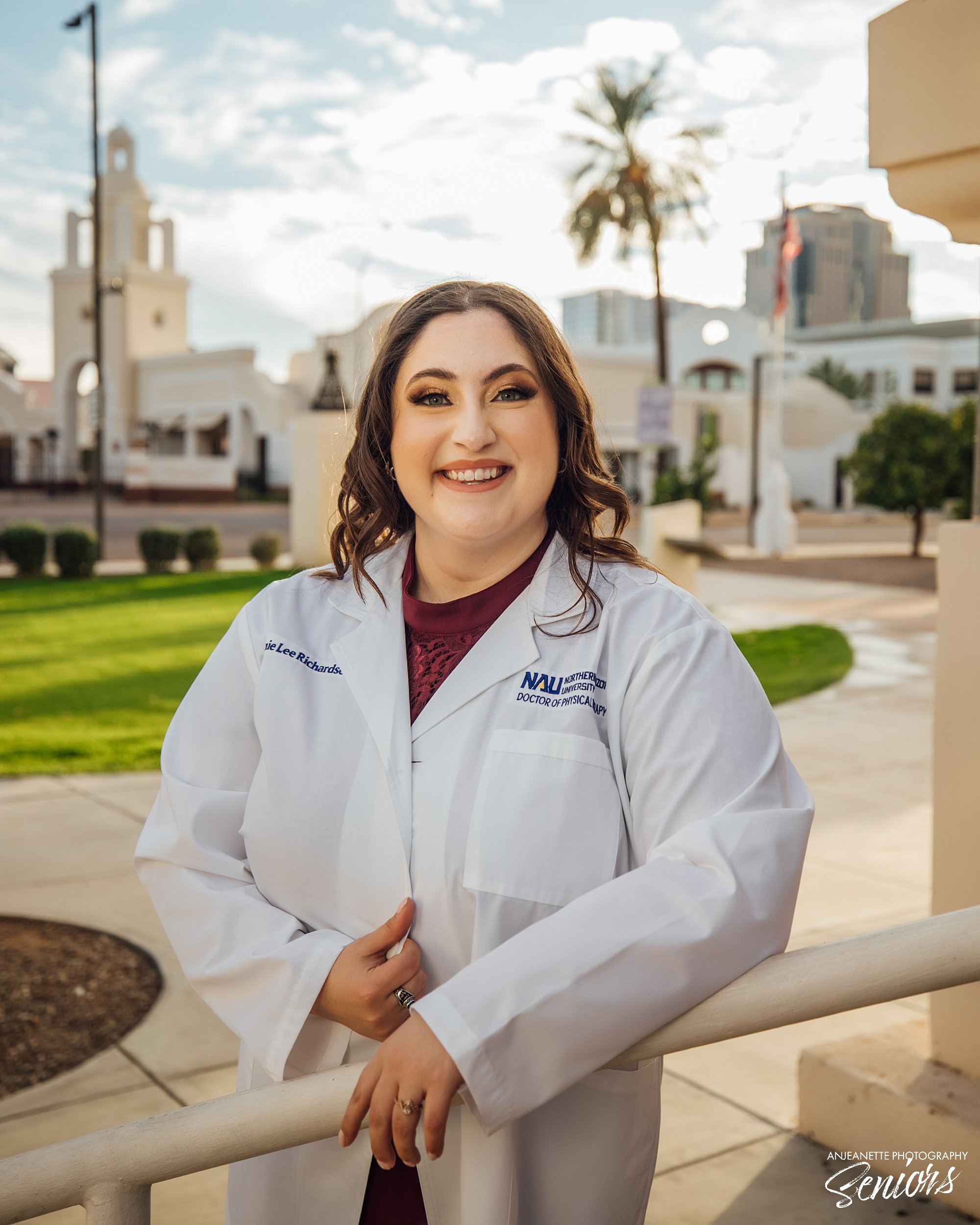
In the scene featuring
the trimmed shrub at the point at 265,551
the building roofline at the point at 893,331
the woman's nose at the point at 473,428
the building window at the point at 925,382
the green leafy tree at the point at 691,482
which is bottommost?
the trimmed shrub at the point at 265,551

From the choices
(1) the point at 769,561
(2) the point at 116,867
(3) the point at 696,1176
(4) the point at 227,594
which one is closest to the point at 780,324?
(1) the point at 769,561

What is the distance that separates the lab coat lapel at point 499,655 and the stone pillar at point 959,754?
1256mm

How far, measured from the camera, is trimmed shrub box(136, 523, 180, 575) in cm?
2012

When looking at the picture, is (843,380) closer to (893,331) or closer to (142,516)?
(893,331)

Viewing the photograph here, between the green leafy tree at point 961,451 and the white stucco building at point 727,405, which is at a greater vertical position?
the white stucco building at point 727,405

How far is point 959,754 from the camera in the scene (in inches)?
109

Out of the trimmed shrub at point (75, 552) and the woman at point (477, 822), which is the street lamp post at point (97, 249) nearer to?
the trimmed shrub at point (75, 552)

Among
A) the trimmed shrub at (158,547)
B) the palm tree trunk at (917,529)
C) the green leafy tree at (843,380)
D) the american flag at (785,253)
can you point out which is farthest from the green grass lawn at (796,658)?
the green leafy tree at (843,380)

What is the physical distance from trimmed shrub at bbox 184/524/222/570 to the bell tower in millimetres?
34391

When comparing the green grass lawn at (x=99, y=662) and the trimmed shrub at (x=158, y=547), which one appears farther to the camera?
the trimmed shrub at (x=158, y=547)

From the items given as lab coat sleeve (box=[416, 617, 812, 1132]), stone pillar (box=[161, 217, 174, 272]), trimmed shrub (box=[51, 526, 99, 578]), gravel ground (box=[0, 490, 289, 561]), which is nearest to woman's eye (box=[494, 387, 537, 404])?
lab coat sleeve (box=[416, 617, 812, 1132])

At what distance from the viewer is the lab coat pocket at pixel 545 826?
1692mm

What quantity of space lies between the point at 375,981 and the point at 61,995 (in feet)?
9.35

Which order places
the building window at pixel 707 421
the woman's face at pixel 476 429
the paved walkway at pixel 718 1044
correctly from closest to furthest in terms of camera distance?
the woman's face at pixel 476 429
the paved walkway at pixel 718 1044
the building window at pixel 707 421
